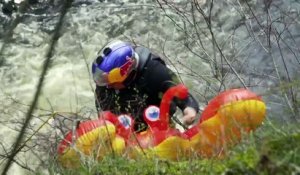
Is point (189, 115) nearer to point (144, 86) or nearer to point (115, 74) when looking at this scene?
point (144, 86)

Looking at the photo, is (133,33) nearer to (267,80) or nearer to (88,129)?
(267,80)

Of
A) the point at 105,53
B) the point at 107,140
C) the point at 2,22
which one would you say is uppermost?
the point at 2,22

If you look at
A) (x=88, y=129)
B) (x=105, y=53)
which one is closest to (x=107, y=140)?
(x=88, y=129)

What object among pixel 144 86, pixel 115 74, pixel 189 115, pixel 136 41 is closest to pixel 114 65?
pixel 115 74

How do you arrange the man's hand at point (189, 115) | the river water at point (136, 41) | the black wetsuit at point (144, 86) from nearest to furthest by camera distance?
1. the man's hand at point (189, 115)
2. the black wetsuit at point (144, 86)
3. the river water at point (136, 41)

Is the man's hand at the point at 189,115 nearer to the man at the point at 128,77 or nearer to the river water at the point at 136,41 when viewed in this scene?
the man at the point at 128,77

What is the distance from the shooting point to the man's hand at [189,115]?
4125mm

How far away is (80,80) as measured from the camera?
7930mm

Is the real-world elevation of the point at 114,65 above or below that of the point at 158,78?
above

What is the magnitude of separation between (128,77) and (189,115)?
679mm

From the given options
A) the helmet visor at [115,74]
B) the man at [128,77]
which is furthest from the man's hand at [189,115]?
the helmet visor at [115,74]

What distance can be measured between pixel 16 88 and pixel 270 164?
6.70 meters

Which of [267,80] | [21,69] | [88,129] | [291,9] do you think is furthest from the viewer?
[21,69]

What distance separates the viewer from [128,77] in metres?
4.57
